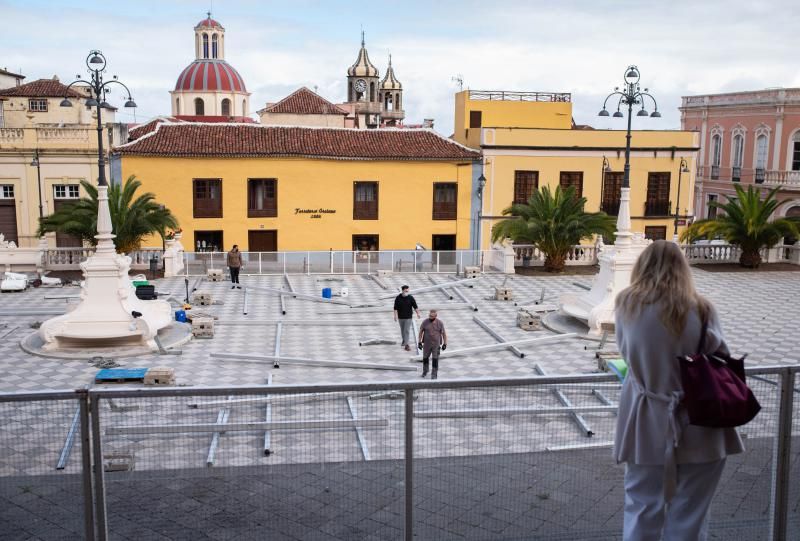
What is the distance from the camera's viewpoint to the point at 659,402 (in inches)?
165

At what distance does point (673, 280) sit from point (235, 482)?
293 centimetres

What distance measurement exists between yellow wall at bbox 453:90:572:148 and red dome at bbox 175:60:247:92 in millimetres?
33862

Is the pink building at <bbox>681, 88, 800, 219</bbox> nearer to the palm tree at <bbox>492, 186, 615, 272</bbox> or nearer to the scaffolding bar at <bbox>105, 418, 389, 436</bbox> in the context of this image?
the palm tree at <bbox>492, 186, 615, 272</bbox>

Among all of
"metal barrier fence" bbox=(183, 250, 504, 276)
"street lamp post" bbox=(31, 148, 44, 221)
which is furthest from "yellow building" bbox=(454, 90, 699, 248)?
"street lamp post" bbox=(31, 148, 44, 221)

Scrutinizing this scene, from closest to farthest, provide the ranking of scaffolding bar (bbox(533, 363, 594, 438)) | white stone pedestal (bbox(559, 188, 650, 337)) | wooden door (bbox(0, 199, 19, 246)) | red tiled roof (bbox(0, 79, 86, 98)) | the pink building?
scaffolding bar (bbox(533, 363, 594, 438)) < white stone pedestal (bbox(559, 188, 650, 337)) < wooden door (bbox(0, 199, 19, 246)) < the pink building < red tiled roof (bbox(0, 79, 86, 98))

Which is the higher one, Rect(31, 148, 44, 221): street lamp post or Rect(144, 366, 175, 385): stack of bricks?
Rect(31, 148, 44, 221): street lamp post

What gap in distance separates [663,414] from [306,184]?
106 ft

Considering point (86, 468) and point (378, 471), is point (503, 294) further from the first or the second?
point (86, 468)

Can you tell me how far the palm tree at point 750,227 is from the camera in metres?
27.5

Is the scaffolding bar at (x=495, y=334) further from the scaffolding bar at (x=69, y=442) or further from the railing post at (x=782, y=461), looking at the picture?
the scaffolding bar at (x=69, y=442)

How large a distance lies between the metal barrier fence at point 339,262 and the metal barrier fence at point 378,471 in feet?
72.1

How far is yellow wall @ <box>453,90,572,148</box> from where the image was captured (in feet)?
140

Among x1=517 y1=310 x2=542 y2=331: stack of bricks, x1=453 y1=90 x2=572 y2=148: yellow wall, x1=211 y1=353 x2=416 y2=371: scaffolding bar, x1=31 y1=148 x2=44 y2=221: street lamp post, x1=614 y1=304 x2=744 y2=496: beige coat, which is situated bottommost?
x1=211 y1=353 x2=416 y2=371: scaffolding bar

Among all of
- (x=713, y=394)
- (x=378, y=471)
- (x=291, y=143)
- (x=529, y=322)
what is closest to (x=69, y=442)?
(x=378, y=471)
